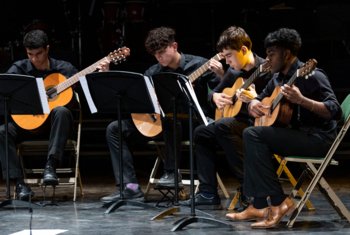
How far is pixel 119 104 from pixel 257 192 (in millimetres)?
1342

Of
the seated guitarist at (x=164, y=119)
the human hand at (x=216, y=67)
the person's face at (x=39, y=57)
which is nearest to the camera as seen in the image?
the human hand at (x=216, y=67)

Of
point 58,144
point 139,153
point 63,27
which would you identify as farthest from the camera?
point 63,27

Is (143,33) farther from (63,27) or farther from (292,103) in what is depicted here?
(292,103)

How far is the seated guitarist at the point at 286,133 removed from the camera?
210 inches

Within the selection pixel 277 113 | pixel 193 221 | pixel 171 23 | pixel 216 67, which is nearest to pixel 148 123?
pixel 216 67

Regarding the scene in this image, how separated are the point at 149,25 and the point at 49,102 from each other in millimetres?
3271

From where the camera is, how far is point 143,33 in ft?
32.6

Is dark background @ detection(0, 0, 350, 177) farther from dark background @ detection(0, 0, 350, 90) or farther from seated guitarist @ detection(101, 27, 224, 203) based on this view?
seated guitarist @ detection(101, 27, 224, 203)

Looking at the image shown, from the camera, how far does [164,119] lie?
21.9 ft

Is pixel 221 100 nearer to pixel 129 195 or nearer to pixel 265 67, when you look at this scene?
pixel 265 67

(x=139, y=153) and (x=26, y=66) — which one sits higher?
(x=26, y=66)

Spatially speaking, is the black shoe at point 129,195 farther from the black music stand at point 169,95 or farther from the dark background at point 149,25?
the dark background at point 149,25

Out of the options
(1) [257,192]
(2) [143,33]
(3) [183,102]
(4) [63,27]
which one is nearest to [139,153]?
(2) [143,33]

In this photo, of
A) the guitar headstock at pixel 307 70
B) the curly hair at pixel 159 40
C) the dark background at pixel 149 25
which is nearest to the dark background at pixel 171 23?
the dark background at pixel 149 25
